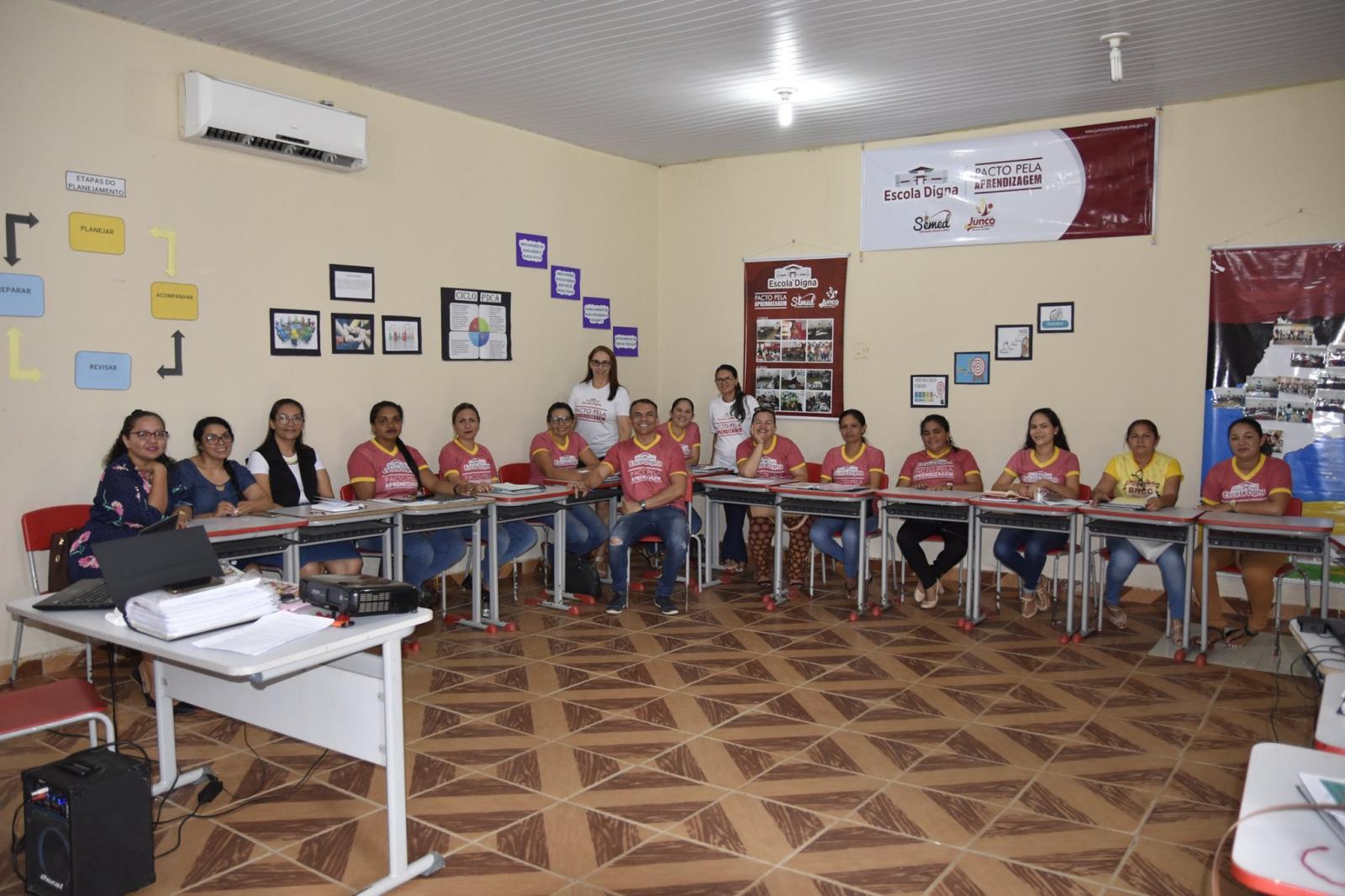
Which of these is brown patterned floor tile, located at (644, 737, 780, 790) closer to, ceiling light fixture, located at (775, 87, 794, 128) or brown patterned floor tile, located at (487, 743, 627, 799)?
brown patterned floor tile, located at (487, 743, 627, 799)

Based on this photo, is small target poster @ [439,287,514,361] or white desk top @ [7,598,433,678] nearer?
white desk top @ [7,598,433,678]

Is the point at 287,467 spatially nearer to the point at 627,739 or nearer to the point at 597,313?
the point at 627,739

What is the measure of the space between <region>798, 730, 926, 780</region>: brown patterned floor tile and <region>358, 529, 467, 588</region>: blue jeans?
2.70 meters

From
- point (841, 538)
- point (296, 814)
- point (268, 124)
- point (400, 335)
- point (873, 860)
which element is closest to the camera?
point (873, 860)

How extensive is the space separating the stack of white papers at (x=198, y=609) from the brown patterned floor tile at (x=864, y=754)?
2.15 meters

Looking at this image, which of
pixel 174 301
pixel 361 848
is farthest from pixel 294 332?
pixel 361 848

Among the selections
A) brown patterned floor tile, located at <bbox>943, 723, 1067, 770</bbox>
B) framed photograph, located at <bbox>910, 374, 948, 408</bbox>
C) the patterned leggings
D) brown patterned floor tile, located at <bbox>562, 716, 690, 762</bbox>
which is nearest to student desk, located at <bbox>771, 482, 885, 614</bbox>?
the patterned leggings

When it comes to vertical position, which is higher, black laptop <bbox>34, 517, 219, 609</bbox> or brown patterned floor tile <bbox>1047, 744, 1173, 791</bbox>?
black laptop <bbox>34, 517, 219, 609</bbox>

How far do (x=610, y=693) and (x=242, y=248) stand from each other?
3211 millimetres

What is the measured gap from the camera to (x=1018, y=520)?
5.68 meters

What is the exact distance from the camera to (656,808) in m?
3.37

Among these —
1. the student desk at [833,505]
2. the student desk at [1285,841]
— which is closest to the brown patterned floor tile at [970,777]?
the student desk at [1285,841]

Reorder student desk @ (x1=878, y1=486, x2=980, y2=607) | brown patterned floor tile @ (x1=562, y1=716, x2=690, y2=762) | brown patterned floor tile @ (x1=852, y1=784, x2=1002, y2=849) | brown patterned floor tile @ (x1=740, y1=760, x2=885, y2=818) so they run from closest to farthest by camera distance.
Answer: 1. brown patterned floor tile @ (x1=852, y1=784, x2=1002, y2=849)
2. brown patterned floor tile @ (x1=740, y1=760, x2=885, y2=818)
3. brown patterned floor tile @ (x1=562, y1=716, x2=690, y2=762)
4. student desk @ (x1=878, y1=486, x2=980, y2=607)

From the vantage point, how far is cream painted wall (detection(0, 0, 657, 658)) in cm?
468
